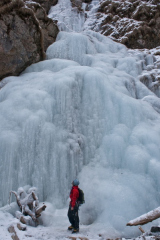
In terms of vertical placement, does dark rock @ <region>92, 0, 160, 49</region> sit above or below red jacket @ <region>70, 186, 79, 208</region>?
above

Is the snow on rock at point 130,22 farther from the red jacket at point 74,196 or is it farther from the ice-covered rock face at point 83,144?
the red jacket at point 74,196

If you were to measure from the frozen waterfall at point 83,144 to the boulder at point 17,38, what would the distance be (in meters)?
0.52

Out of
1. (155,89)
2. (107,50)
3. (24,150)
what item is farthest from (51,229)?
(107,50)

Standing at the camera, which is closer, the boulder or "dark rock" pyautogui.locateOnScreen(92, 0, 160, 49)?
the boulder

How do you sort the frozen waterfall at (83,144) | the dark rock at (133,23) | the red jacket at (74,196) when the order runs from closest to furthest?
the red jacket at (74,196)
the frozen waterfall at (83,144)
the dark rock at (133,23)

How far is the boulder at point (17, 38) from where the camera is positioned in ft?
22.5

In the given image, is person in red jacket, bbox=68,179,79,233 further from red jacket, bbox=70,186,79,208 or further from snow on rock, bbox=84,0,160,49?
snow on rock, bbox=84,0,160,49

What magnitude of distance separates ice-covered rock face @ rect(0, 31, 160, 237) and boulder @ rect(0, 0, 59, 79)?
0.55 meters

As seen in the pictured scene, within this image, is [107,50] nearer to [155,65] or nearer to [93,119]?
[155,65]

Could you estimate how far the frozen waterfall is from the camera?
4652mm

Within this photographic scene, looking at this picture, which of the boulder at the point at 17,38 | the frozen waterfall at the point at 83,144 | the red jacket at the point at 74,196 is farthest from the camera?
the boulder at the point at 17,38

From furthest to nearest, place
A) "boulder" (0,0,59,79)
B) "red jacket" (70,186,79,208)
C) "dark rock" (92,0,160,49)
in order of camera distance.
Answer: "dark rock" (92,0,160,49)
"boulder" (0,0,59,79)
"red jacket" (70,186,79,208)

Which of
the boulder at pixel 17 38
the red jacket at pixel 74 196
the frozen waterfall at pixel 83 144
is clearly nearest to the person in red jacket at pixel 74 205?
the red jacket at pixel 74 196

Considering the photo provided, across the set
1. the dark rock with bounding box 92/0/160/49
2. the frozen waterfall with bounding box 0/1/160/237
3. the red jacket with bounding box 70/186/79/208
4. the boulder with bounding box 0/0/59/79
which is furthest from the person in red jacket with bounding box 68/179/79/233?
the dark rock with bounding box 92/0/160/49
